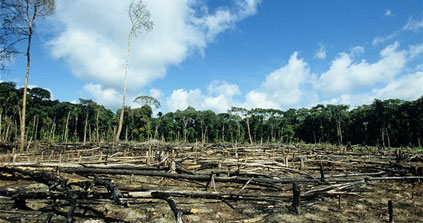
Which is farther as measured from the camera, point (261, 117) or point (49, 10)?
point (261, 117)

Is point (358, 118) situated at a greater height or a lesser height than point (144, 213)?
greater

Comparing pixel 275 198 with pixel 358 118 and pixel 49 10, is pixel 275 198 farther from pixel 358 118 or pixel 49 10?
pixel 358 118

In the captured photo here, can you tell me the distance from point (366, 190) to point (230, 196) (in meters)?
3.72

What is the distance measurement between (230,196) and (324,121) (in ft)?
166

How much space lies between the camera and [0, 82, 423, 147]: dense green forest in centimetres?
3341

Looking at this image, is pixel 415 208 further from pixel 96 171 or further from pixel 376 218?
pixel 96 171

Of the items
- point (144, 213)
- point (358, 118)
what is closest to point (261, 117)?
point (358, 118)

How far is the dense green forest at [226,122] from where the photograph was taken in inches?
1315

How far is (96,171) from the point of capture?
542 cm

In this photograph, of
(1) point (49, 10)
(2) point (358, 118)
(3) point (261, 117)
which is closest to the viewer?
(1) point (49, 10)

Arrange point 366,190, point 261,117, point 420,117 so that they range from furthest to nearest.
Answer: point 261,117, point 420,117, point 366,190

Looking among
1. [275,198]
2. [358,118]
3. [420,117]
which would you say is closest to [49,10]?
[275,198]

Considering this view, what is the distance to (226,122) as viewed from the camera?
55625mm

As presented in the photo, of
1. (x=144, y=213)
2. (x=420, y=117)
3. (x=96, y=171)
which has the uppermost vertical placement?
(x=420, y=117)
